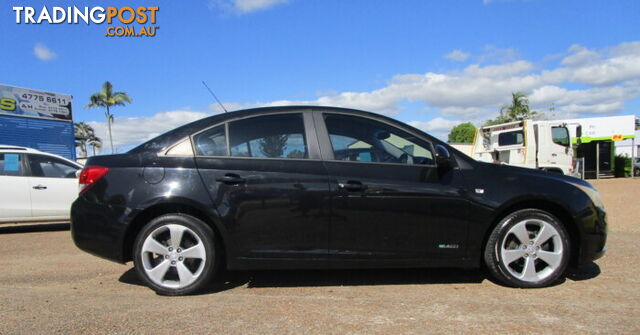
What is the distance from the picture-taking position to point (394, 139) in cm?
368

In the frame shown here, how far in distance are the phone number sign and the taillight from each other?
43.8ft

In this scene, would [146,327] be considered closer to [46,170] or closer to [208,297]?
[208,297]

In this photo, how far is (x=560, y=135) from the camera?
43.8ft

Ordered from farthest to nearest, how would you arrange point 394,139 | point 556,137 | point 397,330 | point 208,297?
point 556,137, point 394,139, point 208,297, point 397,330

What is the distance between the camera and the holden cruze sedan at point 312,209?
339 centimetres

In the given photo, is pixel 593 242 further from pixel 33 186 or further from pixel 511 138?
pixel 511 138

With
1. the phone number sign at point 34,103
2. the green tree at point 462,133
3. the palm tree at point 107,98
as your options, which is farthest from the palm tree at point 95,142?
Result: the green tree at point 462,133

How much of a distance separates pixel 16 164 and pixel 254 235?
589cm

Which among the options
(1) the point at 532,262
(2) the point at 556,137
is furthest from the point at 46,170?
(2) the point at 556,137

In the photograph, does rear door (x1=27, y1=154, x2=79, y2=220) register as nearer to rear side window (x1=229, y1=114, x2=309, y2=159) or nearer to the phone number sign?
rear side window (x1=229, y1=114, x2=309, y2=159)

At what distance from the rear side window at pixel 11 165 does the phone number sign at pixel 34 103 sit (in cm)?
861

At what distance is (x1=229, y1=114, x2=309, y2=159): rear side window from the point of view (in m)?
3.54

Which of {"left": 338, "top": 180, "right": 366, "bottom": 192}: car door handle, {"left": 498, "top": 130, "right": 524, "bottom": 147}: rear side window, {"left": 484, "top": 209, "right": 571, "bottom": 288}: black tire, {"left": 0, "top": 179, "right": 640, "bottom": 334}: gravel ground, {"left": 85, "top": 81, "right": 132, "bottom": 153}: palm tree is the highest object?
{"left": 85, "top": 81, "right": 132, "bottom": 153}: palm tree

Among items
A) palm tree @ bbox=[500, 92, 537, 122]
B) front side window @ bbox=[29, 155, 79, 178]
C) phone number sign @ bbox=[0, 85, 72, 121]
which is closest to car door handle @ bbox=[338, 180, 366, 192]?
front side window @ bbox=[29, 155, 79, 178]
